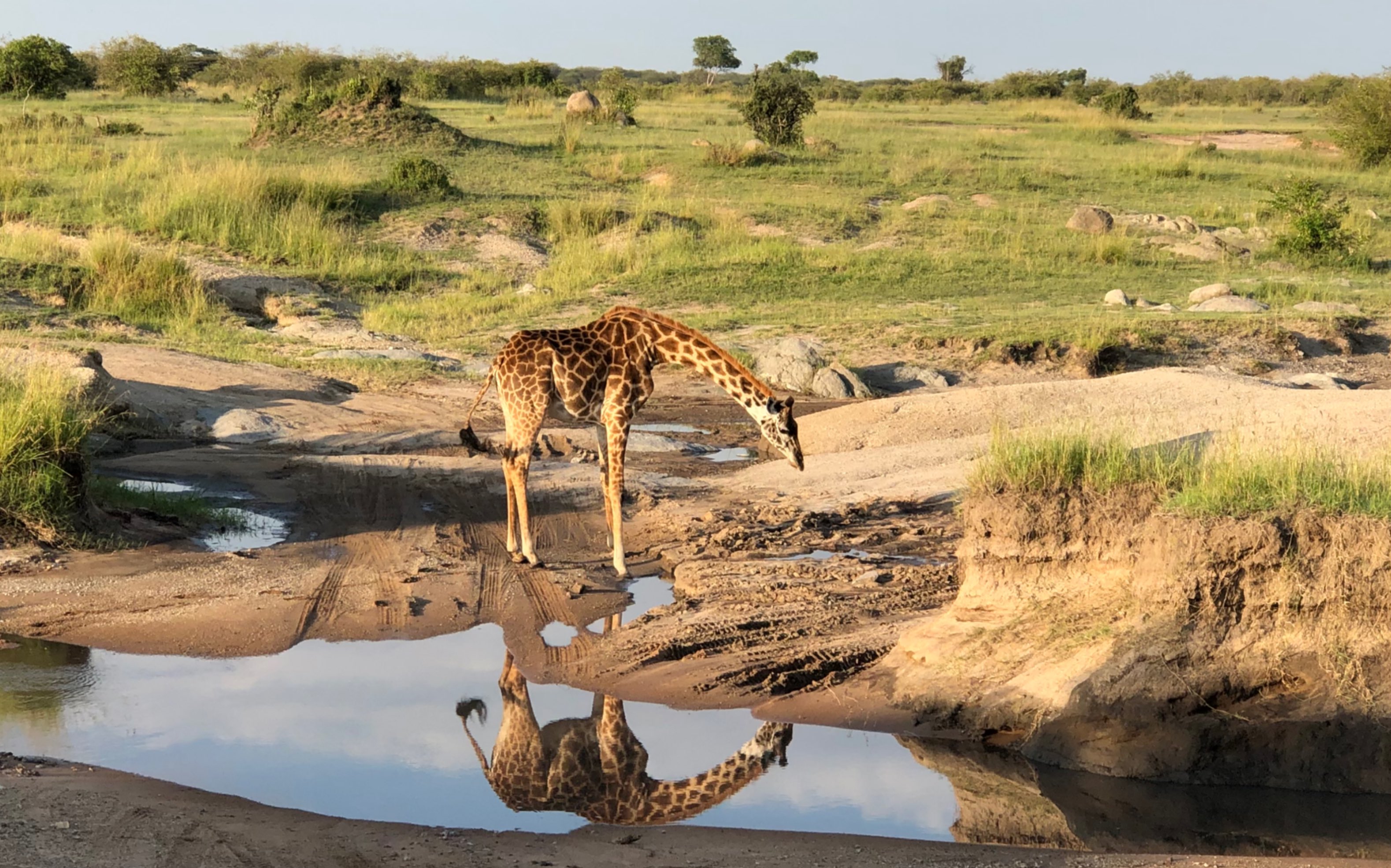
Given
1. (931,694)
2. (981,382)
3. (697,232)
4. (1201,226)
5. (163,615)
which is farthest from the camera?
(1201,226)

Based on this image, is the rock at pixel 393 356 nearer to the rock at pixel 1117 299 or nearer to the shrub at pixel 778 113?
the rock at pixel 1117 299

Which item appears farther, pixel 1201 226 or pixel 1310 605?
pixel 1201 226

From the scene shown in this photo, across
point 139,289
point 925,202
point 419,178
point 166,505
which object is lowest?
point 166,505

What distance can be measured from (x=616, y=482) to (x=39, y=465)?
368 cm

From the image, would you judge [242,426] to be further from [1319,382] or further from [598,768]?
[1319,382]

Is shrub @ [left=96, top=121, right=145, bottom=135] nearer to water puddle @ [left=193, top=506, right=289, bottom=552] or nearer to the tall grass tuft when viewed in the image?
the tall grass tuft

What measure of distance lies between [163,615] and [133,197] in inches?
652

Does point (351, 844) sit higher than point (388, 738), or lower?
higher

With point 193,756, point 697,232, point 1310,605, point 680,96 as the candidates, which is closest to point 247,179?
point 697,232

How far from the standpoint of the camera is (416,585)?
29.3 ft

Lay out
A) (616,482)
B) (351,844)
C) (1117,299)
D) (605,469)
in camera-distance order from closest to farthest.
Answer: (351,844) → (616,482) → (605,469) → (1117,299)

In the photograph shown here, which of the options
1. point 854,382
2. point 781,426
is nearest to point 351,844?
point 781,426

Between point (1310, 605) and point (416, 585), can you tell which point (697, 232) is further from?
point (1310, 605)

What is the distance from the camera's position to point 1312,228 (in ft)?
72.9
